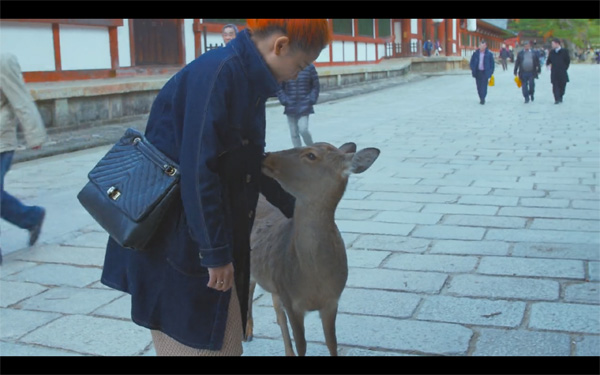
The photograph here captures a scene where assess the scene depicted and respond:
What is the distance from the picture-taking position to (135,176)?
7.09 ft

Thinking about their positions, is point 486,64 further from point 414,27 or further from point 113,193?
point 414,27

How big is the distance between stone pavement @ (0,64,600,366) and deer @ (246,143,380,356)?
2.04 ft

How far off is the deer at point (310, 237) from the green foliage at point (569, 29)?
4851 cm

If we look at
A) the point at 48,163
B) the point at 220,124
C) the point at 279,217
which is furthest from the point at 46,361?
the point at 48,163

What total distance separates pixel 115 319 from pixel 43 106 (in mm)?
7909

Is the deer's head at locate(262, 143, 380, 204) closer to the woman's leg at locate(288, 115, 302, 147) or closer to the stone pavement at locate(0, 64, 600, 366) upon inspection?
the stone pavement at locate(0, 64, 600, 366)

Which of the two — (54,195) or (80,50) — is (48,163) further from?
(80,50)

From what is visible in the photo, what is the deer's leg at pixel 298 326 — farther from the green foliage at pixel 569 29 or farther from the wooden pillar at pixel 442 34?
the green foliage at pixel 569 29

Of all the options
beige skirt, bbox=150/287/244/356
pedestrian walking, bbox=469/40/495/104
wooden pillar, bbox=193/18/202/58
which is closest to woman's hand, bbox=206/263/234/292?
beige skirt, bbox=150/287/244/356

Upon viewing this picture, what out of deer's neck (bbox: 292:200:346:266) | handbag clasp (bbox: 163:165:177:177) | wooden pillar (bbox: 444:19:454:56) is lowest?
deer's neck (bbox: 292:200:346:266)

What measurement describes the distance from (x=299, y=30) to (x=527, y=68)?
51.7 ft

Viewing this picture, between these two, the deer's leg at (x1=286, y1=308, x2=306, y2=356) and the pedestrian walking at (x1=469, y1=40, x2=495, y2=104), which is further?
the pedestrian walking at (x1=469, y1=40, x2=495, y2=104)

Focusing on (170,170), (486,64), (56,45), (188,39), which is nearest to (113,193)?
(170,170)

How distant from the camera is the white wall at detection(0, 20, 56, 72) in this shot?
1171 cm
